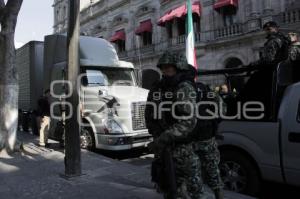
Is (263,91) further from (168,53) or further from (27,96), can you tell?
(27,96)

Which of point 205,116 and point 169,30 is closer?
point 205,116

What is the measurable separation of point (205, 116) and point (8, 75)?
6750 millimetres

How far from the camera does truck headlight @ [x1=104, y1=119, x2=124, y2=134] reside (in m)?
9.65

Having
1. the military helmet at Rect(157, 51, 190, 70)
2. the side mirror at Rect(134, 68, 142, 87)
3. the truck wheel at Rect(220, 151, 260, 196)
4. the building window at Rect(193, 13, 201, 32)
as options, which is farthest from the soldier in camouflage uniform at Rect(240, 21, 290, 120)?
the building window at Rect(193, 13, 201, 32)

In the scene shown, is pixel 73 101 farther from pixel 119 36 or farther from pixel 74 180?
pixel 119 36

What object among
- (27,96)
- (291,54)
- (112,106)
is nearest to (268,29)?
(291,54)

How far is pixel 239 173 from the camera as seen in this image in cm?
584

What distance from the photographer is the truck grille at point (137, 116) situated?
32.6 feet

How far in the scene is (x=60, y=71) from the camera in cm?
1159

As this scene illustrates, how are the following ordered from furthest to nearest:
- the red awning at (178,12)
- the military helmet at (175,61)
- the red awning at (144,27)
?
the red awning at (144,27) → the red awning at (178,12) → the military helmet at (175,61)

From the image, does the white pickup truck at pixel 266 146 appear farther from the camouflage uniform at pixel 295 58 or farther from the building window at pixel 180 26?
the building window at pixel 180 26

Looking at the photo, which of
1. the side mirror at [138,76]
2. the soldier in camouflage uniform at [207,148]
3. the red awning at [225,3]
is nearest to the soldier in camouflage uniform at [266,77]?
the soldier in camouflage uniform at [207,148]

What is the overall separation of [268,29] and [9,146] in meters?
6.65

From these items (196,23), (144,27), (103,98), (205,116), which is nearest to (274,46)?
(205,116)
